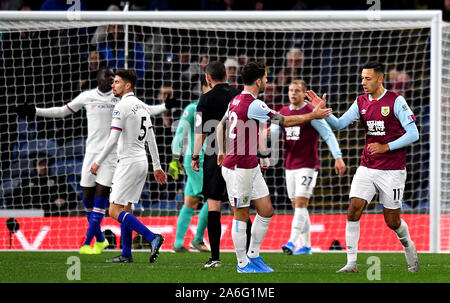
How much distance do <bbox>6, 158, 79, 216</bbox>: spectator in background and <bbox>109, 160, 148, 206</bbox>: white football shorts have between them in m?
3.22

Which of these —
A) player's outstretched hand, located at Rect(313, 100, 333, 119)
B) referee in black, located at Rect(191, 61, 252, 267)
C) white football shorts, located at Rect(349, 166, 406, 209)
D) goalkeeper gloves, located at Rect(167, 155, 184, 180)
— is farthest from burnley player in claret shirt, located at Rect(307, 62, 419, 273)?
goalkeeper gloves, located at Rect(167, 155, 184, 180)

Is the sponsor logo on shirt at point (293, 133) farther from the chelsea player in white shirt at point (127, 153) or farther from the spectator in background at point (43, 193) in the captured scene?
the spectator in background at point (43, 193)

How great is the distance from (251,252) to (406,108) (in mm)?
1925

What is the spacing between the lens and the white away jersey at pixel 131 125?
841 cm

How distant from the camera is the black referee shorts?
8.16 metres

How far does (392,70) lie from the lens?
12453 mm

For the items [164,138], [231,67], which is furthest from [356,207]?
[164,138]

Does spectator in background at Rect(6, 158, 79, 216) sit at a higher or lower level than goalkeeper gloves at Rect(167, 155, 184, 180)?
lower

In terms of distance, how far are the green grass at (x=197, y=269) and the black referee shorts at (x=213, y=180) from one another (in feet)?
2.42

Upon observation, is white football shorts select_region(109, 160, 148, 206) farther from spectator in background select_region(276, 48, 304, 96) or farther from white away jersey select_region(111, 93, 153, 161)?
spectator in background select_region(276, 48, 304, 96)

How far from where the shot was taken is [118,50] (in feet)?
39.4

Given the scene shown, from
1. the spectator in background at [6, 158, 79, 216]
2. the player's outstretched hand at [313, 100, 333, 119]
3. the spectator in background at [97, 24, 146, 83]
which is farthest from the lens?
the spectator in background at [97, 24, 146, 83]

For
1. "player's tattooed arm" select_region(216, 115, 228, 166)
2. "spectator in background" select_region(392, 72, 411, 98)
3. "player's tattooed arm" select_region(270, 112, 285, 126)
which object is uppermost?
"spectator in background" select_region(392, 72, 411, 98)
